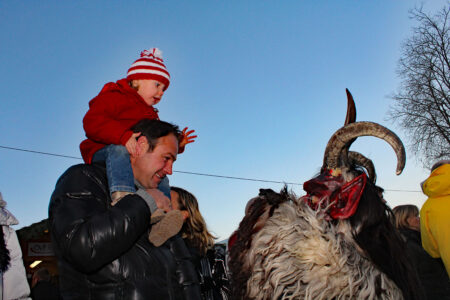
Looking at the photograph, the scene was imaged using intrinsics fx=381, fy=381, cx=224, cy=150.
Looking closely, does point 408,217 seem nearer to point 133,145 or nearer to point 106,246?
point 133,145

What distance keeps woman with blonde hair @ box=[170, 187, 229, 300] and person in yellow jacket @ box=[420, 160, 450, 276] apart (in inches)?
86.3

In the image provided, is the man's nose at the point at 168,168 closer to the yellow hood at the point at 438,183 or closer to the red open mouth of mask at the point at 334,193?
the red open mouth of mask at the point at 334,193

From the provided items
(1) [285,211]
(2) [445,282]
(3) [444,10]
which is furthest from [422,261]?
A: (3) [444,10]

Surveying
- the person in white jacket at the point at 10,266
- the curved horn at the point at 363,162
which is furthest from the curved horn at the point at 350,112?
the person in white jacket at the point at 10,266

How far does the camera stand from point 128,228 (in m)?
1.75

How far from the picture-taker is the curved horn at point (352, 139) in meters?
2.45

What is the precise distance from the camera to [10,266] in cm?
327

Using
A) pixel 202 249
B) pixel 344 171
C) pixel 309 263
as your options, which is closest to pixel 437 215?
pixel 344 171

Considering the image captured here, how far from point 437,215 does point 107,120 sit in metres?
3.17

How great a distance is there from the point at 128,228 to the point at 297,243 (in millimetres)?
1048

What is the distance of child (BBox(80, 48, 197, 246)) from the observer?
2316mm

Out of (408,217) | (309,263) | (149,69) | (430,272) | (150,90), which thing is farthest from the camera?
(408,217)

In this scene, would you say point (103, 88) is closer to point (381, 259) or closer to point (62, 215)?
point (62, 215)

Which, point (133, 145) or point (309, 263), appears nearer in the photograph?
point (309, 263)
